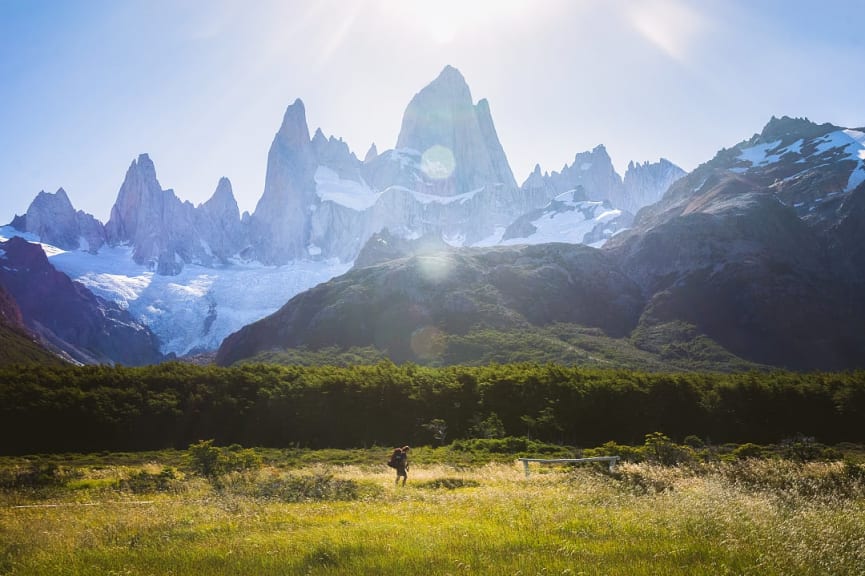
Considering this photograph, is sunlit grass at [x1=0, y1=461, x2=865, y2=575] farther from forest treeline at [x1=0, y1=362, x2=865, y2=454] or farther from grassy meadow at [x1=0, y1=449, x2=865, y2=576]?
forest treeline at [x1=0, y1=362, x2=865, y2=454]

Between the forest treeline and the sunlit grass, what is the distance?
35.2 metres

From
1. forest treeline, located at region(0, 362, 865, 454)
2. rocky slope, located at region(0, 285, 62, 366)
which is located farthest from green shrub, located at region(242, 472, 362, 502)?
rocky slope, located at region(0, 285, 62, 366)

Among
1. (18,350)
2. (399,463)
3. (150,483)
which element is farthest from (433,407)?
(18,350)

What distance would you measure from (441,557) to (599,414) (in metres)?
48.8

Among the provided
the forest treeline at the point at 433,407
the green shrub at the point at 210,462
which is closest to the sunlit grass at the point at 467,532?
the green shrub at the point at 210,462

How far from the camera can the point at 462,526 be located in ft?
44.5

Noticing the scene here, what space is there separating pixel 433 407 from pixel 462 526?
45080 millimetres

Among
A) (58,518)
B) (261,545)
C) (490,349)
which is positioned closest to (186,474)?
(58,518)

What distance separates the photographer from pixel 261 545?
12.1m

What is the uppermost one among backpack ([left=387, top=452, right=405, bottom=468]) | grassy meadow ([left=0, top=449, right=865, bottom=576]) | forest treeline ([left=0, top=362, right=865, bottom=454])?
grassy meadow ([left=0, top=449, right=865, bottom=576])

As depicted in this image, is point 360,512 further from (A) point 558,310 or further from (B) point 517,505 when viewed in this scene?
(A) point 558,310

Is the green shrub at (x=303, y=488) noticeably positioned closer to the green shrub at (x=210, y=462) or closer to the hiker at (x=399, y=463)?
the hiker at (x=399, y=463)

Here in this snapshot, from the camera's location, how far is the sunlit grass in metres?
10.2

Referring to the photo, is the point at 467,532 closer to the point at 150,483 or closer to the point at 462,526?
the point at 462,526
